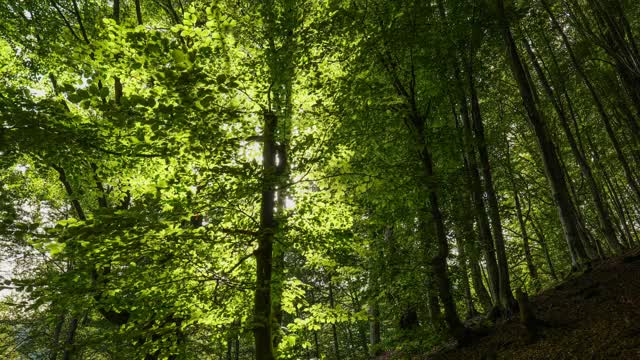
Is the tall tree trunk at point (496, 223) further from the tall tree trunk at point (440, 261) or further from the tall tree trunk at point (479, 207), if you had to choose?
the tall tree trunk at point (440, 261)

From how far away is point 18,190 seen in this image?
10.7 m

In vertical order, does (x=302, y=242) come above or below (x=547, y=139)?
below

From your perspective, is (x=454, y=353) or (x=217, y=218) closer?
(x=217, y=218)

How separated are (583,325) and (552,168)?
3.94m

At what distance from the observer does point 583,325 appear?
18.9 ft

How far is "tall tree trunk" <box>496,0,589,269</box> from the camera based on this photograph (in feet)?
26.1

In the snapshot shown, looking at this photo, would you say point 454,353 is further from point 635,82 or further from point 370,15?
point 370,15

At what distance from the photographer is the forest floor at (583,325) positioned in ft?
15.8

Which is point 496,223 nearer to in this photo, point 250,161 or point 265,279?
point 265,279

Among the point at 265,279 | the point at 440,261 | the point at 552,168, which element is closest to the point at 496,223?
the point at 440,261

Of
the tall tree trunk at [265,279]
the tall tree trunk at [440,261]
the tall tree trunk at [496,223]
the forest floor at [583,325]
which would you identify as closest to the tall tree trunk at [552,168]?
the forest floor at [583,325]

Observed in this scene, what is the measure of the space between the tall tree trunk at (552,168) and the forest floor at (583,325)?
675 mm

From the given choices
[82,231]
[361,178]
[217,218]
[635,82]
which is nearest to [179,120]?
[82,231]

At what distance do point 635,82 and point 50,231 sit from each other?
30.6ft
